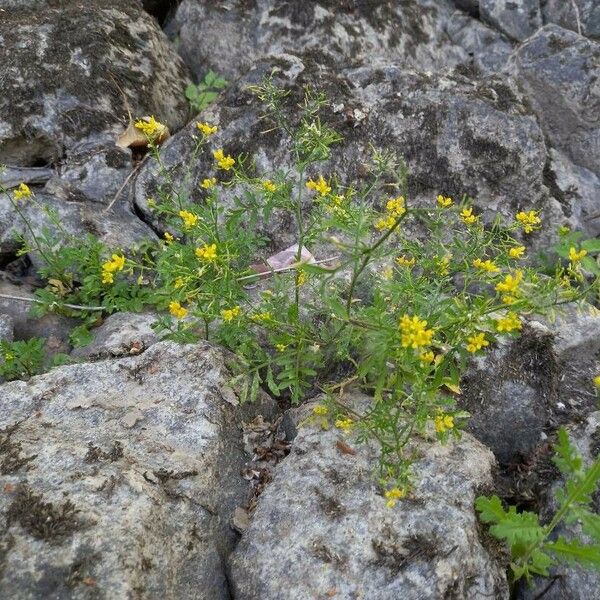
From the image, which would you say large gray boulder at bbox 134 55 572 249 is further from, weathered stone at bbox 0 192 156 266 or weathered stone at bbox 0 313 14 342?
weathered stone at bbox 0 313 14 342

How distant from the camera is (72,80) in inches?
197

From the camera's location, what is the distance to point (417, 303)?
2877 millimetres

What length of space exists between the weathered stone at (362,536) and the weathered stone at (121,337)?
1.28m

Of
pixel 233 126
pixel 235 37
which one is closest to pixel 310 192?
pixel 233 126

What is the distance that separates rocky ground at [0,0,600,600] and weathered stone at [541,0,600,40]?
2cm

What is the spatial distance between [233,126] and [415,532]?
11.1 feet

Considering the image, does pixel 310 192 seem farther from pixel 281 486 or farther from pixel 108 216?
pixel 281 486

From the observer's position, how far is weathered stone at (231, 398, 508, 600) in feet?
8.54

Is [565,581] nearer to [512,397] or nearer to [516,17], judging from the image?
[512,397]

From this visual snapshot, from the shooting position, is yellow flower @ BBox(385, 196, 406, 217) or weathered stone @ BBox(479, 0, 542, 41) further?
weathered stone @ BBox(479, 0, 542, 41)

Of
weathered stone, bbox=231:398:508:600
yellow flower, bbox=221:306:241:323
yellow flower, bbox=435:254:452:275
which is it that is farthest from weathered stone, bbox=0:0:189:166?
weathered stone, bbox=231:398:508:600

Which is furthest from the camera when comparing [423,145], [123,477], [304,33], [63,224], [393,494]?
[304,33]

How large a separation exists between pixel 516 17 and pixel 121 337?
511 cm

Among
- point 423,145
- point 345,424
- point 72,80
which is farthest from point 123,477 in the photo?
point 72,80
